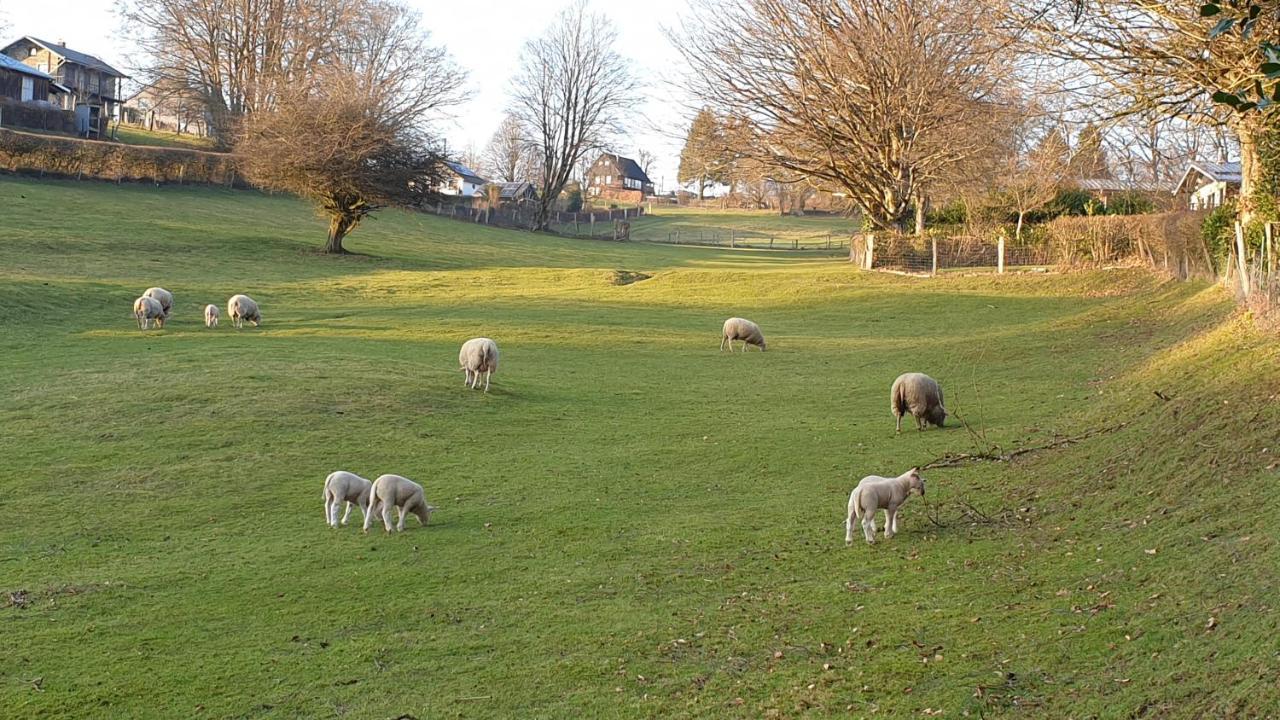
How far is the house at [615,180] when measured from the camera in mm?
164750

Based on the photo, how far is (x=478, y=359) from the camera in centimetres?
2267

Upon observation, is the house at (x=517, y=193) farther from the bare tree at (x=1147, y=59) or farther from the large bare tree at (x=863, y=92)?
the bare tree at (x=1147, y=59)

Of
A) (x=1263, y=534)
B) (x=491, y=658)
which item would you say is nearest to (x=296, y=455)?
(x=491, y=658)

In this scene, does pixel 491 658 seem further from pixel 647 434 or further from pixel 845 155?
pixel 845 155

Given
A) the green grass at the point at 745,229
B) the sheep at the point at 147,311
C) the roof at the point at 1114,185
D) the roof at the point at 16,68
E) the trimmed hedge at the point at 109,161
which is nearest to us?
the sheep at the point at 147,311

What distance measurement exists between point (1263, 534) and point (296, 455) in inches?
514

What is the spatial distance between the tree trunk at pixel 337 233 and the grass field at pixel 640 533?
93.8 ft

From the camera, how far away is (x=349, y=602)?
1086cm

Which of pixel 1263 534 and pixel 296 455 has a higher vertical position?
pixel 1263 534

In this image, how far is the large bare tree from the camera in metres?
46.1

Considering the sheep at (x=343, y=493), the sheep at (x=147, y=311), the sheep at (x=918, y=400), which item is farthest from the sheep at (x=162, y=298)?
the sheep at (x=918, y=400)

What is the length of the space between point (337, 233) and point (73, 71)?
181ft

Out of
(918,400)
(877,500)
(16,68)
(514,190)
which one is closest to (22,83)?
(16,68)

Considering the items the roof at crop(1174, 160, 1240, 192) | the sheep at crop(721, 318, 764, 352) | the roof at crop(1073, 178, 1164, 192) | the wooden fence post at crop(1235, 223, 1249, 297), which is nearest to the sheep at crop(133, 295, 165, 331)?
the sheep at crop(721, 318, 764, 352)
